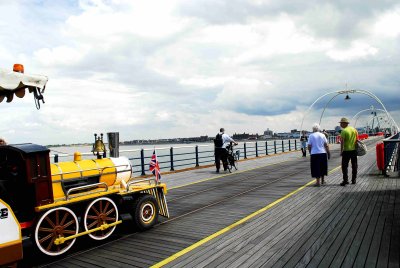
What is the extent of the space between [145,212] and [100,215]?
1.06 m

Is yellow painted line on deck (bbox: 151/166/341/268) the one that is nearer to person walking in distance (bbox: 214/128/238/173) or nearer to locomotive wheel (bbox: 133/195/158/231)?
locomotive wheel (bbox: 133/195/158/231)

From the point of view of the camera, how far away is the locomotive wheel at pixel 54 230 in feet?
15.9

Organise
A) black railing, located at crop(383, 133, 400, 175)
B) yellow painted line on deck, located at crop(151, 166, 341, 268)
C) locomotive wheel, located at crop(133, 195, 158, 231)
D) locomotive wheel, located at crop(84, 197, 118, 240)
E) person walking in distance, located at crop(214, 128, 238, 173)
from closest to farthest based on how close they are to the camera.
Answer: yellow painted line on deck, located at crop(151, 166, 341, 268)
locomotive wheel, located at crop(84, 197, 118, 240)
locomotive wheel, located at crop(133, 195, 158, 231)
black railing, located at crop(383, 133, 400, 175)
person walking in distance, located at crop(214, 128, 238, 173)

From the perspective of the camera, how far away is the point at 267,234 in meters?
5.62

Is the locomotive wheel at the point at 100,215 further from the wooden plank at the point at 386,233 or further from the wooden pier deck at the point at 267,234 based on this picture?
the wooden plank at the point at 386,233

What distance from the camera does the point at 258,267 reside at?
4.28 m

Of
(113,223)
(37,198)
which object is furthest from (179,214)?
(37,198)

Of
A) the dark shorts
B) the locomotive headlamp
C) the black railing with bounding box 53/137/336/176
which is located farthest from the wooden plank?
the black railing with bounding box 53/137/336/176

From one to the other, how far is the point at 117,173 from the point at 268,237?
339 cm

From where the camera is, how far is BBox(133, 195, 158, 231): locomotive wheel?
6.22 m

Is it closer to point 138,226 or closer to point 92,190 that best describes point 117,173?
point 92,190

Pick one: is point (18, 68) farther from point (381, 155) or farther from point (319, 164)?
point (381, 155)

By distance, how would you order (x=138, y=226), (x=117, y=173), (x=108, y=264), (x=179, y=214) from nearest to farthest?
(x=108, y=264), (x=138, y=226), (x=117, y=173), (x=179, y=214)

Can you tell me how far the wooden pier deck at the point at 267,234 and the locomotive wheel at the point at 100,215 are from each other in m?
0.21
